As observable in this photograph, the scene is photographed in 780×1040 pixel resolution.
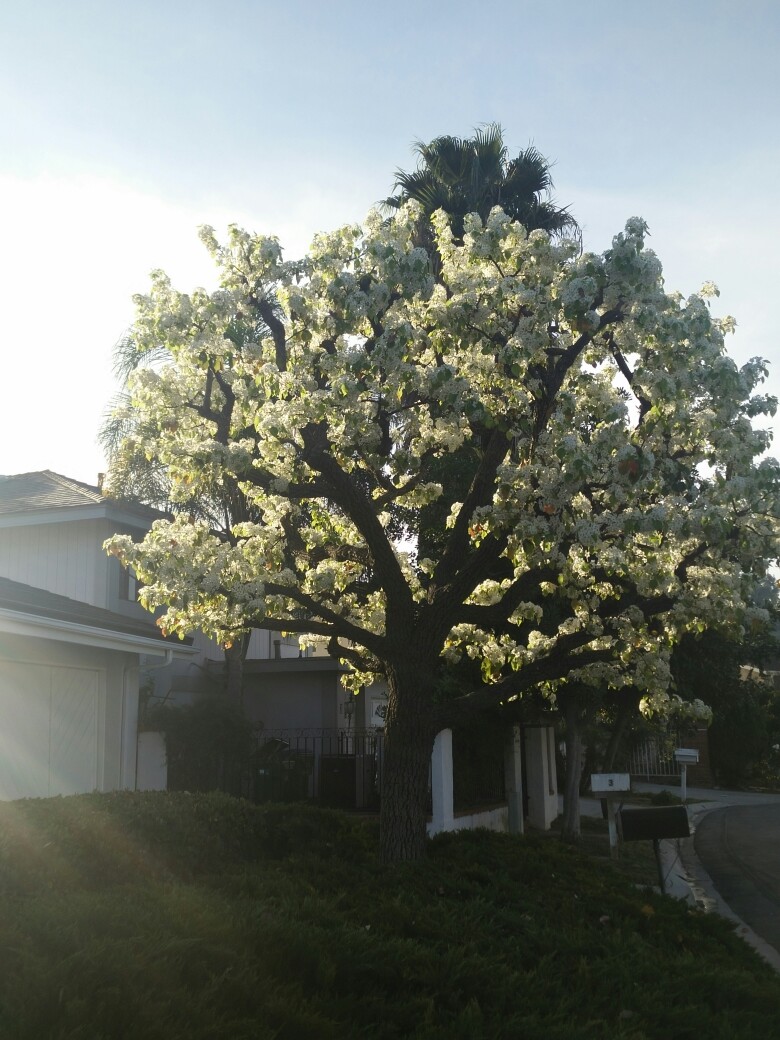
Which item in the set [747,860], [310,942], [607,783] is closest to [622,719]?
[747,860]

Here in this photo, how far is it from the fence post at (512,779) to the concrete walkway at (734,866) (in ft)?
8.97

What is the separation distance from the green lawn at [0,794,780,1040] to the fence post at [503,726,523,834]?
1034cm

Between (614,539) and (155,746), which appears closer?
→ (614,539)

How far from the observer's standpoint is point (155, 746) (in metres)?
14.2

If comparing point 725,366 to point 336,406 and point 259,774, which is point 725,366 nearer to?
point 336,406

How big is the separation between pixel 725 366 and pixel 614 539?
167 centimetres

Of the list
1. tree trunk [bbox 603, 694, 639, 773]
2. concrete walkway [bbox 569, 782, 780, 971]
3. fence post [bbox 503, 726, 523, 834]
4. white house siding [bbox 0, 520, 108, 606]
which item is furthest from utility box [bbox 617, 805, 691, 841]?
white house siding [bbox 0, 520, 108, 606]

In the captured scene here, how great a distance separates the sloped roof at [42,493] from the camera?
676 inches

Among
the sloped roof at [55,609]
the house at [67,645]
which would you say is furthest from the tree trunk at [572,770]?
the sloped roof at [55,609]

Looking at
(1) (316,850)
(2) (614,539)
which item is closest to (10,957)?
(1) (316,850)

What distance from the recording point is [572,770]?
762 inches

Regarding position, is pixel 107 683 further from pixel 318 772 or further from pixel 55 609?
pixel 318 772

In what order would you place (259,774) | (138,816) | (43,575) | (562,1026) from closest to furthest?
(562,1026)
(138,816)
(43,575)
(259,774)

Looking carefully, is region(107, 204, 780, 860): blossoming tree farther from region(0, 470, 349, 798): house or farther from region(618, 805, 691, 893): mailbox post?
region(0, 470, 349, 798): house
